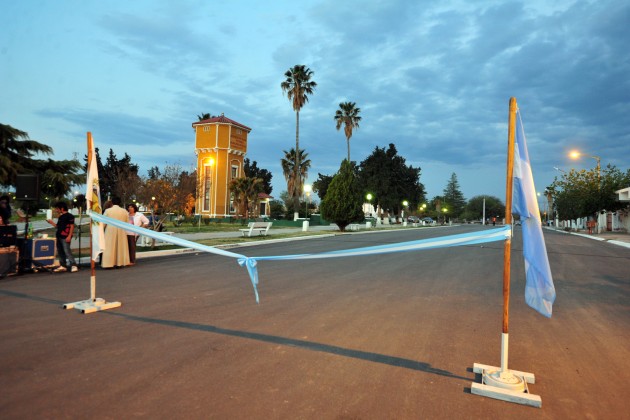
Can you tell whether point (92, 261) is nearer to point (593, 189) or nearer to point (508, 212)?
point (508, 212)

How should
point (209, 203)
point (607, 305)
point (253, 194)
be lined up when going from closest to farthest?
point (607, 305) < point (253, 194) < point (209, 203)

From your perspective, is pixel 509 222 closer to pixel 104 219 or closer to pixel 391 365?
pixel 391 365

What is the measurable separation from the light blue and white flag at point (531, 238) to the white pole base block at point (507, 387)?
2.11 ft

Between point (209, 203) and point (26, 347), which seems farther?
point (209, 203)

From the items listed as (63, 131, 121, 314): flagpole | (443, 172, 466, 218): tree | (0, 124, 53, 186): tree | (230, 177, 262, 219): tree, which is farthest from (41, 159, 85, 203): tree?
(443, 172, 466, 218): tree

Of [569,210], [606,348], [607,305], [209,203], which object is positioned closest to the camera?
[606,348]

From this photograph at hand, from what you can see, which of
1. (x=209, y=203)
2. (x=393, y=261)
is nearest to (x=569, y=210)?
(x=209, y=203)

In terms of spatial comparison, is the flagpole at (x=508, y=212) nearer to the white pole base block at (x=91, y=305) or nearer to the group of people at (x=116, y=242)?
the white pole base block at (x=91, y=305)

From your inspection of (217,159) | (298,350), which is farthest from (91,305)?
(217,159)

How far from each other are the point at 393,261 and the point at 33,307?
9689 mm

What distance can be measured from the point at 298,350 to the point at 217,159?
4414 centimetres

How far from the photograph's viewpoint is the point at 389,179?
217 feet

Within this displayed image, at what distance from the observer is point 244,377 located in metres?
3.82

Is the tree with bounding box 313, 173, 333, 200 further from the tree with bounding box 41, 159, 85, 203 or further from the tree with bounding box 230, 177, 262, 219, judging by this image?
the tree with bounding box 41, 159, 85, 203
